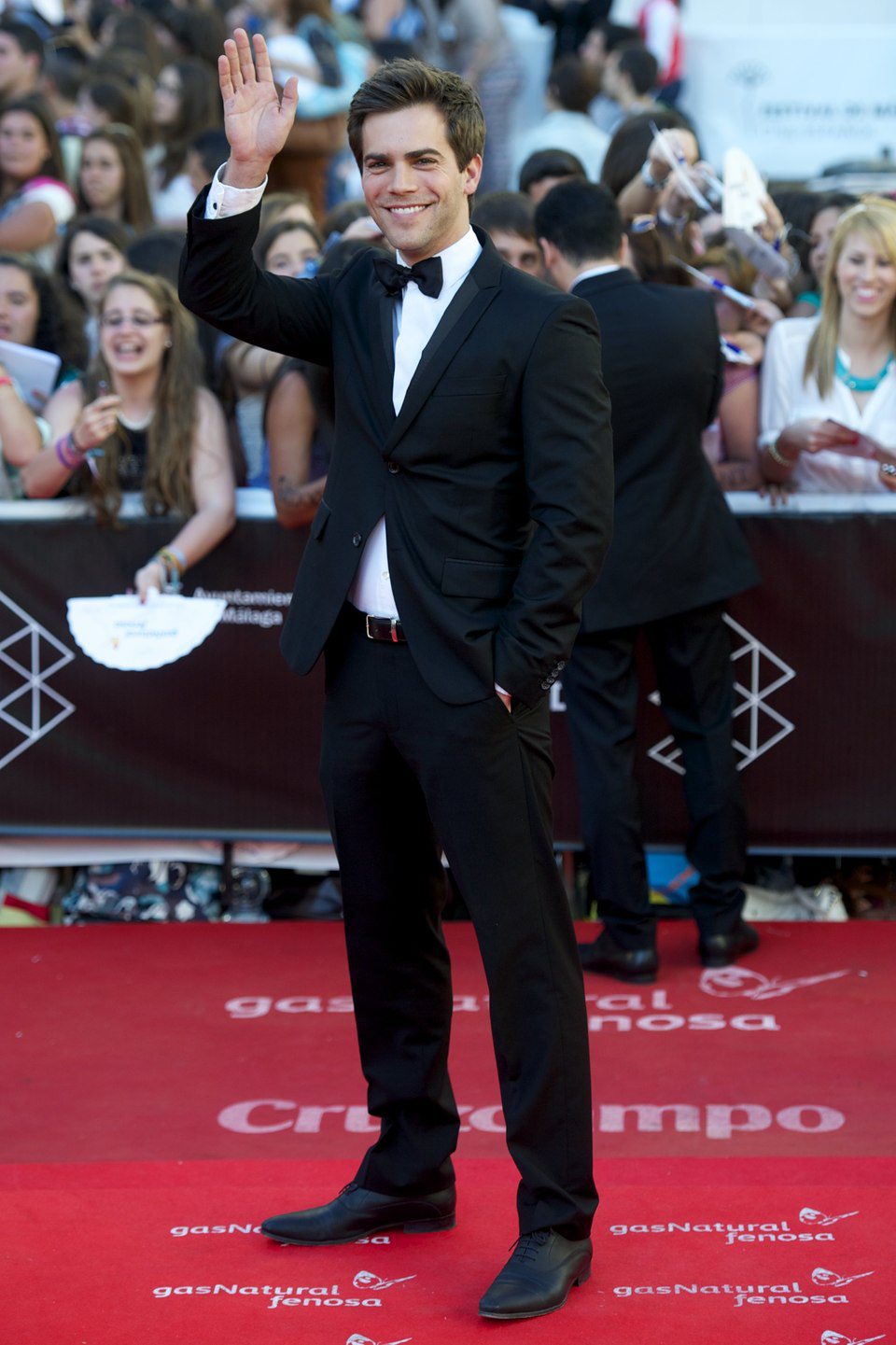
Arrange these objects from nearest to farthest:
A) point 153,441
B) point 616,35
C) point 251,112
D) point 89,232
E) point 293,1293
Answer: point 251,112
point 293,1293
point 153,441
point 89,232
point 616,35

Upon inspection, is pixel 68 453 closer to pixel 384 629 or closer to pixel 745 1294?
pixel 384 629

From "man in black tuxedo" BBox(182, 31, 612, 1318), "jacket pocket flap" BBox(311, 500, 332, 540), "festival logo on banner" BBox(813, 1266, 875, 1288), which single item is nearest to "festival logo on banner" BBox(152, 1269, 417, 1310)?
"man in black tuxedo" BBox(182, 31, 612, 1318)

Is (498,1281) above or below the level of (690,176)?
below

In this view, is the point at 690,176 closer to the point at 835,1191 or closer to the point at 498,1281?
the point at 835,1191

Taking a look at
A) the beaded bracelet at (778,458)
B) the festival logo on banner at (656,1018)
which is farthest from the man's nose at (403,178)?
the beaded bracelet at (778,458)

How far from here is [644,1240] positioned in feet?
10.1

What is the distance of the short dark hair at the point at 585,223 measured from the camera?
4520mm

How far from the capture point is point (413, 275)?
2801mm

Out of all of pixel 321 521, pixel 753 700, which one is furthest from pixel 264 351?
pixel 321 521

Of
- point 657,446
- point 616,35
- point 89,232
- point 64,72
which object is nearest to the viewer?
point 657,446

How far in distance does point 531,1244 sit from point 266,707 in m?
2.60

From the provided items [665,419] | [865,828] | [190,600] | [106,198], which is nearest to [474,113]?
[665,419]

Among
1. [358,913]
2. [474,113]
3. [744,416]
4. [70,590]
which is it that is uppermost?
[474,113]

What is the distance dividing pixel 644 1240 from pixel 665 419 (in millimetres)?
2244
